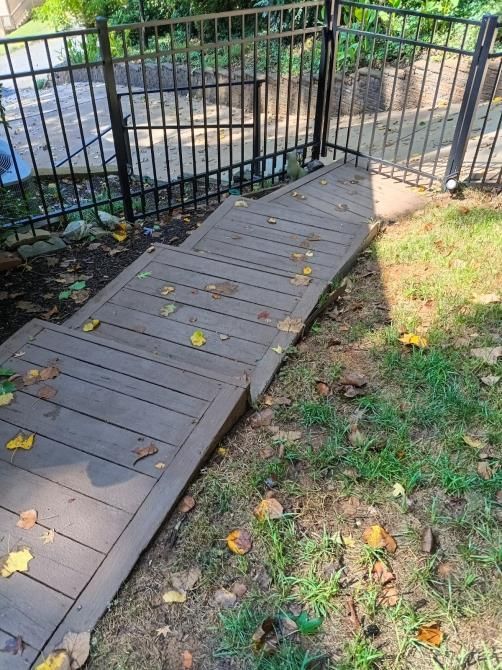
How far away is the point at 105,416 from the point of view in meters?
2.42

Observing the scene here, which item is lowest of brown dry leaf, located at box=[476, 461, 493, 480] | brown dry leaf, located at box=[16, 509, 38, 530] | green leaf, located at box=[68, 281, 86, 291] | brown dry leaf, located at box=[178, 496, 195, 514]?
green leaf, located at box=[68, 281, 86, 291]

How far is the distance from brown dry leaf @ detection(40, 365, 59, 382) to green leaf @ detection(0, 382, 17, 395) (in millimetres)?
134

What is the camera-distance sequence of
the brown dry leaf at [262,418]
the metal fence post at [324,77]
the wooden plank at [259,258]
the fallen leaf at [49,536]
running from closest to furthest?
the fallen leaf at [49,536], the brown dry leaf at [262,418], the wooden plank at [259,258], the metal fence post at [324,77]

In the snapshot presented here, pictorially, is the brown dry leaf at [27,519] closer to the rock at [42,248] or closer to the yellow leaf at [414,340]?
the yellow leaf at [414,340]

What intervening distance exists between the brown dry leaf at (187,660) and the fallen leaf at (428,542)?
2.99 ft

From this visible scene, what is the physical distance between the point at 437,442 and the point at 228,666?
1313mm

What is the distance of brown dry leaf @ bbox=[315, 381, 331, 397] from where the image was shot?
8.99 ft

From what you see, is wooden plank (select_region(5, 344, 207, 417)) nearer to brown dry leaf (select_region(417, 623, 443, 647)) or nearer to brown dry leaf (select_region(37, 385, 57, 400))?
brown dry leaf (select_region(37, 385, 57, 400))

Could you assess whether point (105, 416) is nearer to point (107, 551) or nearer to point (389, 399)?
point (107, 551)

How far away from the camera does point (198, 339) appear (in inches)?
119

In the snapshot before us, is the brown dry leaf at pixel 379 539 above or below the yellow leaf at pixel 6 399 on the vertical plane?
below

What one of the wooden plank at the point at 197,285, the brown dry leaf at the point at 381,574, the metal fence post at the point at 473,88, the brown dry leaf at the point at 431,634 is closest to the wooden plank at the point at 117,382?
the wooden plank at the point at 197,285

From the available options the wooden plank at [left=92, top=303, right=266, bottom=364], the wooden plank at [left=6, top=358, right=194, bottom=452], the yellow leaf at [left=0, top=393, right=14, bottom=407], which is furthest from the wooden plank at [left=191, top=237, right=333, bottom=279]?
the yellow leaf at [left=0, top=393, right=14, bottom=407]

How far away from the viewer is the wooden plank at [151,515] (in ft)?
5.77
